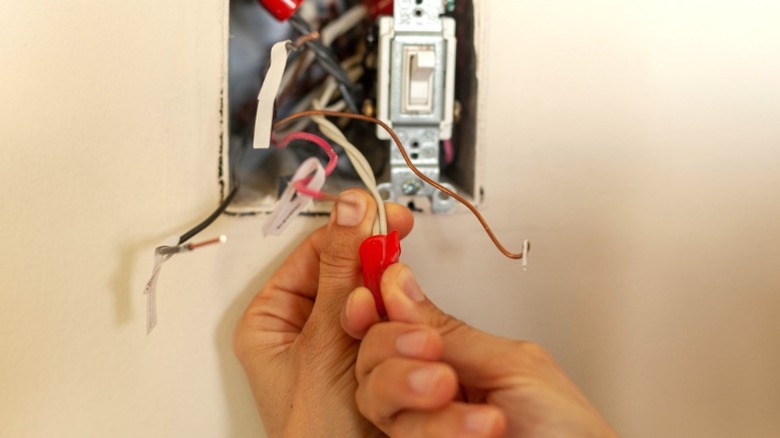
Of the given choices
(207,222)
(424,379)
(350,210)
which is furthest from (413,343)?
(207,222)

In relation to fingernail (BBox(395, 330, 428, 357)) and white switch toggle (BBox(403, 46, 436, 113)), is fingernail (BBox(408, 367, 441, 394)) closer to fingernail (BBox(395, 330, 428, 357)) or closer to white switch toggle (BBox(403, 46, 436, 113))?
fingernail (BBox(395, 330, 428, 357))

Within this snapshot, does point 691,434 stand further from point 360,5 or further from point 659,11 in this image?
point 360,5

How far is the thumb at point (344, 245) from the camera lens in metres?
0.49

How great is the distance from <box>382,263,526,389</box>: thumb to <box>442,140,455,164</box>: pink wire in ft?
0.73

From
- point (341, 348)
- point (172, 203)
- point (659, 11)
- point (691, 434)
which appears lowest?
point (691, 434)

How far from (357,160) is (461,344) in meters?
0.19

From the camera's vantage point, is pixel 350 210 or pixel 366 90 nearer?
pixel 350 210

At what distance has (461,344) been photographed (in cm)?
45

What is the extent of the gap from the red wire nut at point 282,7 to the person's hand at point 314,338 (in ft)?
0.68

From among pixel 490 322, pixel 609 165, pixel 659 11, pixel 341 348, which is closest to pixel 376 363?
pixel 341 348

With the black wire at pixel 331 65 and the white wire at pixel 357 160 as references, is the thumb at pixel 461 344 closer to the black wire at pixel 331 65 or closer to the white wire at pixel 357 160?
the white wire at pixel 357 160

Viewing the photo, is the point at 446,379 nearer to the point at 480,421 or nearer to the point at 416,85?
the point at 480,421

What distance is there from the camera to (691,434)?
0.63m

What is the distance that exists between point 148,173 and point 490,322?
0.36 metres
